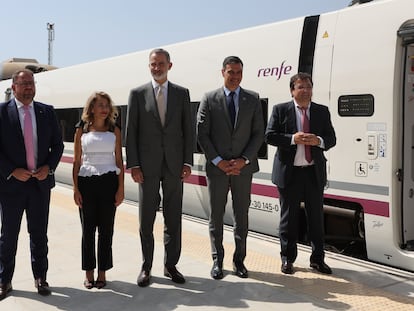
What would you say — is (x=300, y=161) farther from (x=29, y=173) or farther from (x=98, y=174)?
(x=29, y=173)

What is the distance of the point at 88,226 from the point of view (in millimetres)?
3795

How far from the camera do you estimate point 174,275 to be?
4.02 m

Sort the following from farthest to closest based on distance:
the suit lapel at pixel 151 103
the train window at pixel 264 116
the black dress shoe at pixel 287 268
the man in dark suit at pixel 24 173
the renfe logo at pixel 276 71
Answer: the train window at pixel 264 116, the renfe logo at pixel 276 71, the black dress shoe at pixel 287 268, the suit lapel at pixel 151 103, the man in dark suit at pixel 24 173

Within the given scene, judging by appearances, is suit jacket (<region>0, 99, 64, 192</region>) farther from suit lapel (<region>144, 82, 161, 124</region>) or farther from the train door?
the train door

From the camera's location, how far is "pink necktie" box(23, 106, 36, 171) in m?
3.69

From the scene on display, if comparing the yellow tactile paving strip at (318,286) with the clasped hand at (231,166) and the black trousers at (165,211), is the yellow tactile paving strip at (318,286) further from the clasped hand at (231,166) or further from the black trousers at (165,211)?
the clasped hand at (231,166)

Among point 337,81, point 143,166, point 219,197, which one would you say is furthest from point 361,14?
point 143,166

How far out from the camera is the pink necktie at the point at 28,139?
12.1 feet

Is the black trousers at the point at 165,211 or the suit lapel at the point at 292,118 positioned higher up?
the suit lapel at the point at 292,118

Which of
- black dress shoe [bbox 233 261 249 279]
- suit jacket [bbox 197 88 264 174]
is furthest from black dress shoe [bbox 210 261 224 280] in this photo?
suit jacket [bbox 197 88 264 174]

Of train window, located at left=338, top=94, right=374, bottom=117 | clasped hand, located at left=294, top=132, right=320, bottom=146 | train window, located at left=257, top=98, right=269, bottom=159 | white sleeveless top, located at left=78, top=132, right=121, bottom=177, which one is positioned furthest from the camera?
train window, located at left=257, top=98, right=269, bottom=159

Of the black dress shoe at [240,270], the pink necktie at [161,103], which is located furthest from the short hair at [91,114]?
the black dress shoe at [240,270]

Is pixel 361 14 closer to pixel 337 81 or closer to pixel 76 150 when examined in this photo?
pixel 337 81

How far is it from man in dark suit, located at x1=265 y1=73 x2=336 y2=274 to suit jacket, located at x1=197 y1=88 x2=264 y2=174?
0.23m
